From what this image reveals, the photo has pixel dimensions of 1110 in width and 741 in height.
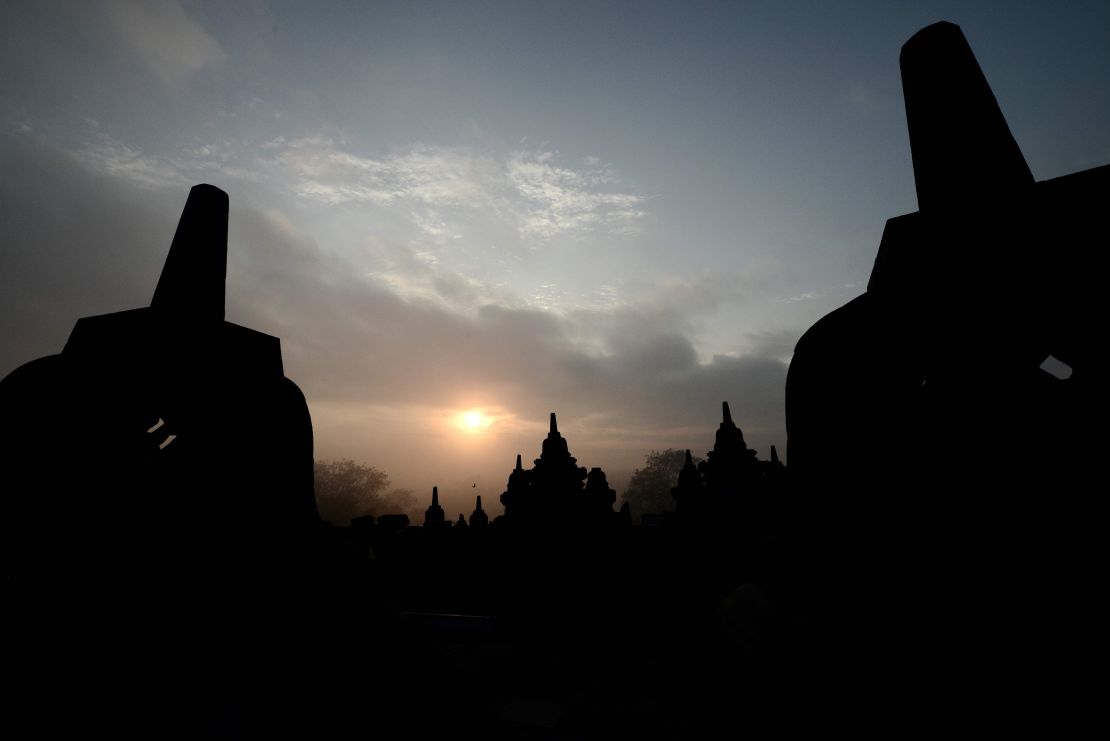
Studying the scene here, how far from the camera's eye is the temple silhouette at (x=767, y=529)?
1.54 metres

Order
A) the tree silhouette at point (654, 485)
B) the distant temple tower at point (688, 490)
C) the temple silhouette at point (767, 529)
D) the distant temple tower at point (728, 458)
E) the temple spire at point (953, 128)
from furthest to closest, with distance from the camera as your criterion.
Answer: the tree silhouette at point (654, 485), the distant temple tower at point (728, 458), the distant temple tower at point (688, 490), the temple spire at point (953, 128), the temple silhouette at point (767, 529)

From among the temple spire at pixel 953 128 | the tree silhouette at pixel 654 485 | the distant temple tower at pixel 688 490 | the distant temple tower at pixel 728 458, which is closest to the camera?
the temple spire at pixel 953 128

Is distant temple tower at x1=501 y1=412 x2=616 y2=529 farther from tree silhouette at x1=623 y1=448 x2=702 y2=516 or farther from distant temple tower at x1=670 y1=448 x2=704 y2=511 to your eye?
tree silhouette at x1=623 y1=448 x2=702 y2=516

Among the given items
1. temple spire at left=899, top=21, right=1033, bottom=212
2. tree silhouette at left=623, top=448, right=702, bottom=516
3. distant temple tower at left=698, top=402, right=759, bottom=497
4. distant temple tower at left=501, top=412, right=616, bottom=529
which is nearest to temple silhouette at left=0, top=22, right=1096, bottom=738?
temple spire at left=899, top=21, right=1033, bottom=212

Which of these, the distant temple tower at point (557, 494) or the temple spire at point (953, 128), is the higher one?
the temple spire at point (953, 128)

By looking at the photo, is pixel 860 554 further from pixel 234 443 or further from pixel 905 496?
pixel 234 443

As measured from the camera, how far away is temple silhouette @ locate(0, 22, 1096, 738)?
1545 mm

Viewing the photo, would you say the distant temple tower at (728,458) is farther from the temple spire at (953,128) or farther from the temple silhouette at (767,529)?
the temple spire at (953,128)

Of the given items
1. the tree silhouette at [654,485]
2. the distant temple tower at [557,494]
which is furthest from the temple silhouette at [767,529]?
the tree silhouette at [654,485]

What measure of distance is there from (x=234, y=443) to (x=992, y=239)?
16.6 feet

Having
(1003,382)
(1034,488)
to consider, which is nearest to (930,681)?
(1034,488)

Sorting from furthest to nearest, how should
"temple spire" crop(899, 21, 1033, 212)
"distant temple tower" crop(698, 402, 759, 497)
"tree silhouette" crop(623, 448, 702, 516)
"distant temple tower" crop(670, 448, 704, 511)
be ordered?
"tree silhouette" crop(623, 448, 702, 516)
"distant temple tower" crop(698, 402, 759, 497)
"distant temple tower" crop(670, 448, 704, 511)
"temple spire" crop(899, 21, 1033, 212)

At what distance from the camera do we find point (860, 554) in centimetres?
180

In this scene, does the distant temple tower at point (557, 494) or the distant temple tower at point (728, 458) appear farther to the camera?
the distant temple tower at point (728, 458)
